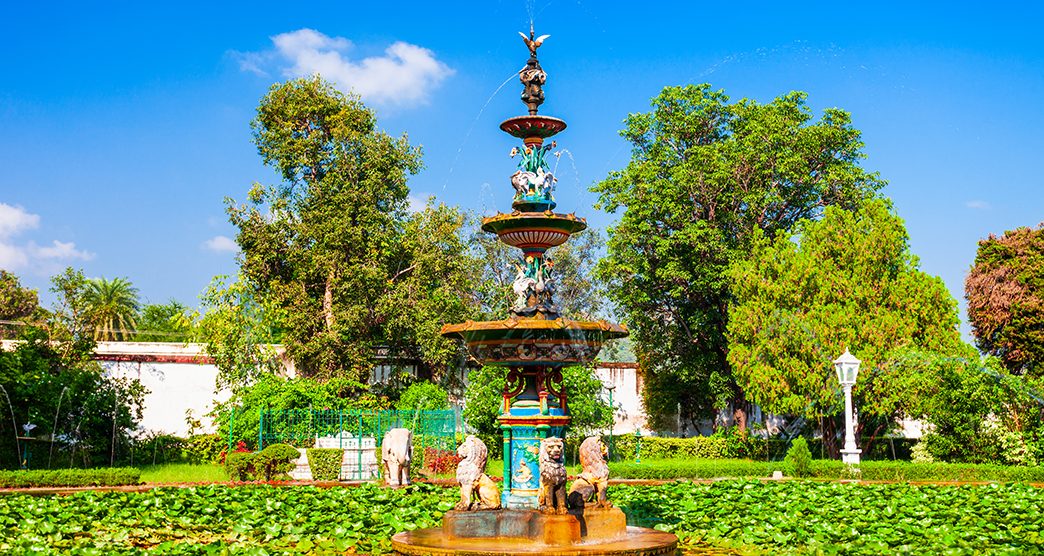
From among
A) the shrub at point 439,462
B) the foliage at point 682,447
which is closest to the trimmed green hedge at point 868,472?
the shrub at point 439,462

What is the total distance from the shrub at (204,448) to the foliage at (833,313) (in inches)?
598

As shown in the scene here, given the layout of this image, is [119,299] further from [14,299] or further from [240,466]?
[240,466]

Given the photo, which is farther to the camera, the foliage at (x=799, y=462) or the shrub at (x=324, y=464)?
the shrub at (x=324, y=464)

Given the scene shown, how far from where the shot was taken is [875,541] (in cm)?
1027

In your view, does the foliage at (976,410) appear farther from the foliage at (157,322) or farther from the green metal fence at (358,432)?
the foliage at (157,322)

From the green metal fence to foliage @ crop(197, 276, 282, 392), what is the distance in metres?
3.08

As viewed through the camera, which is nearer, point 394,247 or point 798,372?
point 798,372

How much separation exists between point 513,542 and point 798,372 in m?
18.5

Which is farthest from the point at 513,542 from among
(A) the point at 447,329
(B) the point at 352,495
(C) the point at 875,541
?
(B) the point at 352,495

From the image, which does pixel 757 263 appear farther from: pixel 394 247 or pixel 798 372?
pixel 394 247

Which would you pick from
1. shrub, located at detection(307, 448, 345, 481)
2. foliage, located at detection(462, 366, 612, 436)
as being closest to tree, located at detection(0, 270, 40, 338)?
foliage, located at detection(462, 366, 612, 436)

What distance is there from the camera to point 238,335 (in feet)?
98.3

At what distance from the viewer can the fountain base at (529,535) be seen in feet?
30.0

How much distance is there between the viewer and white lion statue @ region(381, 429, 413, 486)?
17.3 m
